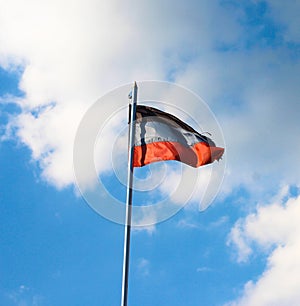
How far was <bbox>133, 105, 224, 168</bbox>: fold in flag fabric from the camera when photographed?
26609 mm

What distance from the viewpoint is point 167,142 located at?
27.4 metres

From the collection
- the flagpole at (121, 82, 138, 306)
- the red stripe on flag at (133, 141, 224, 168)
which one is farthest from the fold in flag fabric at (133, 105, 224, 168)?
the flagpole at (121, 82, 138, 306)

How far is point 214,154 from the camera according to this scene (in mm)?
27828

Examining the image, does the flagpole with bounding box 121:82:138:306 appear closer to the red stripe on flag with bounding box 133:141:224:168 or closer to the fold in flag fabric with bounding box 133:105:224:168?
the fold in flag fabric with bounding box 133:105:224:168

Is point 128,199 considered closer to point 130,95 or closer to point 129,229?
point 129,229

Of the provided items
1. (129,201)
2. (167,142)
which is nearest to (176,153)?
(167,142)

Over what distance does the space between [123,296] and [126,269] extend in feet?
3.44

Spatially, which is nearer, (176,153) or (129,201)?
(129,201)

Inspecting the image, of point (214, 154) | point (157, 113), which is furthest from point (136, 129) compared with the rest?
point (214, 154)

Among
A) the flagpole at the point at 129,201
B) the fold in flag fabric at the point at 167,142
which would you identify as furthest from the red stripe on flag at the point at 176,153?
the flagpole at the point at 129,201

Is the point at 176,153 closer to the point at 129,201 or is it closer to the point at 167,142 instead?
the point at 167,142

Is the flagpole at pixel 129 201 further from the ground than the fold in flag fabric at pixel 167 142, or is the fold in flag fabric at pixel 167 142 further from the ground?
the fold in flag fabric at pixel 167 142

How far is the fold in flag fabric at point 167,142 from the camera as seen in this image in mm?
26609

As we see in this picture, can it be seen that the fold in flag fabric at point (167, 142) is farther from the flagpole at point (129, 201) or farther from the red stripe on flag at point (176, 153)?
the flagpole at point (129, 201)
